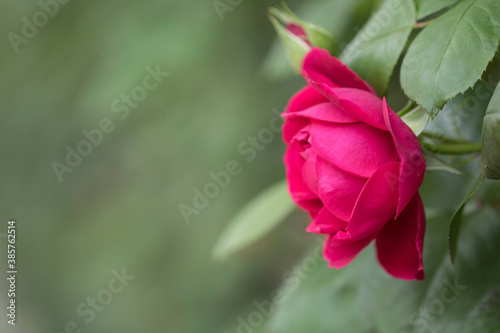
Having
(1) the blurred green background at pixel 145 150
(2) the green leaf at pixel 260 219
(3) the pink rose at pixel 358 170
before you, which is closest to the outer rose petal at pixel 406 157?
(3) the pink rose at pixel 358 170

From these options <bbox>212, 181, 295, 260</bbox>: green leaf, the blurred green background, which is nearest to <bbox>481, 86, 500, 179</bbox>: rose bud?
<bbox>212, 181, 295, 260</bbox>: green leaf

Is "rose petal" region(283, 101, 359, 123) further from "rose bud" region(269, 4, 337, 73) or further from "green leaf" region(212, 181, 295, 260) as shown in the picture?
"green leaf" region(212, 181, 295, 260)

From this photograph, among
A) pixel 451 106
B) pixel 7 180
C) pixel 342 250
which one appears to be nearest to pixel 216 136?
pixel 451 106

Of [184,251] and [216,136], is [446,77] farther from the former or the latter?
[184,251]

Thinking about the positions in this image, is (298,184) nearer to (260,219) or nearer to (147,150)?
(260,219)

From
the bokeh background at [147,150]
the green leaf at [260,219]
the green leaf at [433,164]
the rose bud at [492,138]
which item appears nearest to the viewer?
the rose bud at [492,138]

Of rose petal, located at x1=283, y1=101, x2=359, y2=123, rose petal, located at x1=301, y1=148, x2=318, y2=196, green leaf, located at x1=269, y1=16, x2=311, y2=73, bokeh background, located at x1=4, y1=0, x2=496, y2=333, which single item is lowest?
bokeh background, located at x1=4, y1=0, x2=496, y2=333

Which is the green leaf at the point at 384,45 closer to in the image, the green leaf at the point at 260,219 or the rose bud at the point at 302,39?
the rose bud at the point at 302,39
